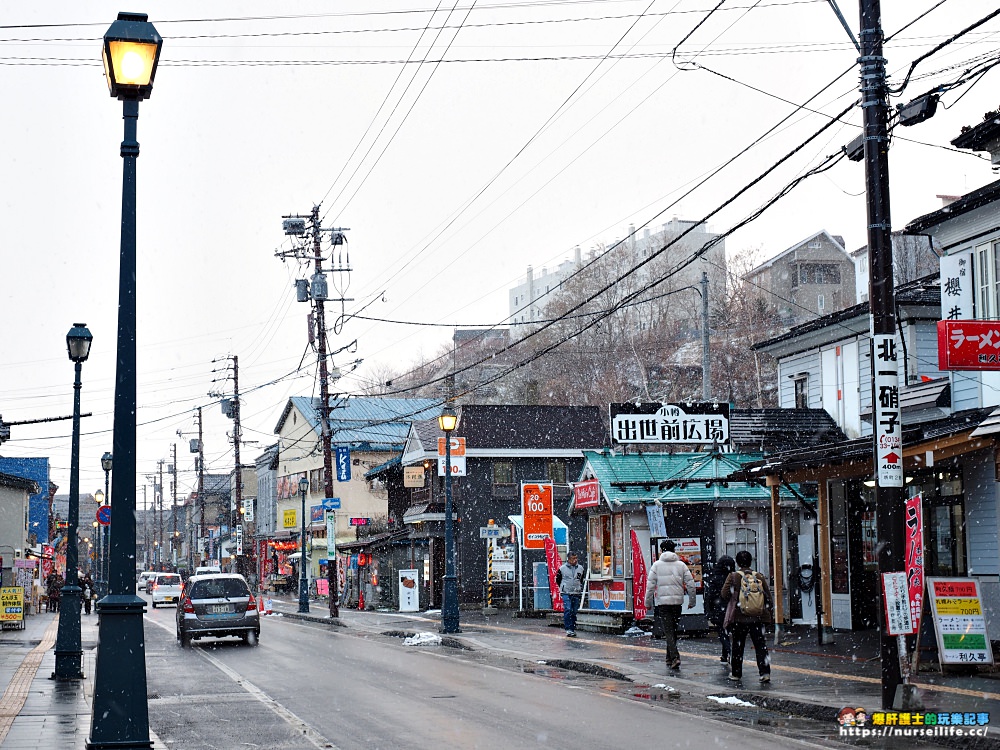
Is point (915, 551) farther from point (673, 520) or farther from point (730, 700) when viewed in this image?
point (673, 520)

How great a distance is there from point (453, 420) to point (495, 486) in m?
19.7

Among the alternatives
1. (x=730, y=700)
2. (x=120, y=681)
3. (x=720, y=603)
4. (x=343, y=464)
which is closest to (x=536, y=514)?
(x=720, y=603)

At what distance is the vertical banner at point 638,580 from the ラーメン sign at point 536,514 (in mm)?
8311

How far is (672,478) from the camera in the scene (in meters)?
28.8

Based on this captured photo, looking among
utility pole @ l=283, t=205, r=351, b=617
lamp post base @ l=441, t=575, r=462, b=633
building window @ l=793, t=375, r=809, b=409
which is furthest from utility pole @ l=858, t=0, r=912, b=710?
utility pole @ l=283, t=205, r=351, b=617

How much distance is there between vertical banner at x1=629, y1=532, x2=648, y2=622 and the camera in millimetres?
A: 27641

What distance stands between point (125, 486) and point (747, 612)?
10.0 meters

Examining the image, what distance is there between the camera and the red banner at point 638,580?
27.6 meters

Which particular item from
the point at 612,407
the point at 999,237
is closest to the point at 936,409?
the point at 999,237

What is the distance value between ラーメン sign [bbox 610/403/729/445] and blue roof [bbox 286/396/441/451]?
3922cm

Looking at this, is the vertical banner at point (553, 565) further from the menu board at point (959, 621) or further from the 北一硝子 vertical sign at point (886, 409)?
the 北一硝子 vertical sign at point (886, 409)

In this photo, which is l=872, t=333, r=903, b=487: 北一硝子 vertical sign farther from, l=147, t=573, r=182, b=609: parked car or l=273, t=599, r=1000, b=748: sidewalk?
l=147, t=573, r=182, b=609: parked car

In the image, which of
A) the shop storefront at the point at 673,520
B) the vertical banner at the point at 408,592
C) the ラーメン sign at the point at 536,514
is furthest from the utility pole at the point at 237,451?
the shop storefront at the point at 673,520

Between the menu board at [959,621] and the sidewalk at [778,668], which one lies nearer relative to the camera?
the sidewalk at [778,668]
